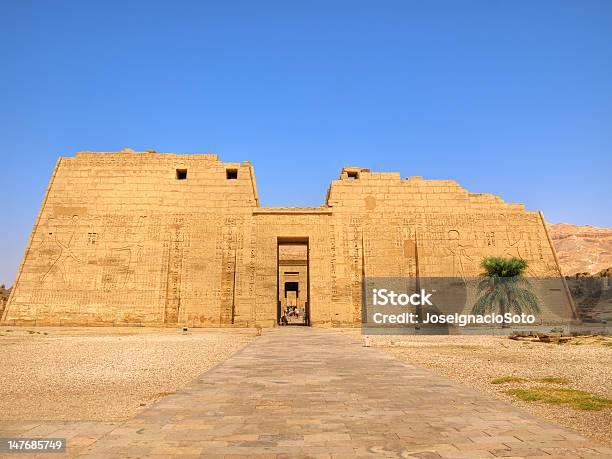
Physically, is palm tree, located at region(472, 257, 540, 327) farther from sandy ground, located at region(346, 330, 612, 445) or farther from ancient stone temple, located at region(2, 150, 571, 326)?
sandy ground, located at region(346, 330, 612, 445)

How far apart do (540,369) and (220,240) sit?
703 inches

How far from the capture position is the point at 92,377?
23.1 feet

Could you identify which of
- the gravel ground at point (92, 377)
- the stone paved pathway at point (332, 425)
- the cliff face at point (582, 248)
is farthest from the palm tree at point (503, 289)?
the cliff face at point (582, 248)

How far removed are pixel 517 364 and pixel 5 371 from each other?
31.3 feet

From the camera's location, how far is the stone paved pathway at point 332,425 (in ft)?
10.5

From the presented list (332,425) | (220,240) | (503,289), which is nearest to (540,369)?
(332,425)

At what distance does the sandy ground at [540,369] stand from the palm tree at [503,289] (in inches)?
284

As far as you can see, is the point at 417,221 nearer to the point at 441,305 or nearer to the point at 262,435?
the point at 441,305

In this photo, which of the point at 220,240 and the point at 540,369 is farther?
the point at 220,240

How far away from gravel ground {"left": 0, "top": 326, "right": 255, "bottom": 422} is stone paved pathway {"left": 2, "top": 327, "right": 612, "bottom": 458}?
0.62m

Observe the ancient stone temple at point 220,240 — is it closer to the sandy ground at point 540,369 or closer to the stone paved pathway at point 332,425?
the sandy ground at point 540,369

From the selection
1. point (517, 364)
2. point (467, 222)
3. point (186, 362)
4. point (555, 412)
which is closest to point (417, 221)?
point (467, 222)

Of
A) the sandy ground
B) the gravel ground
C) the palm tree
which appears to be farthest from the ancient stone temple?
the sandy ground

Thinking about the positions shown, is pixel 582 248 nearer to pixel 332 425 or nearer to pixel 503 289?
pixel 503 289
